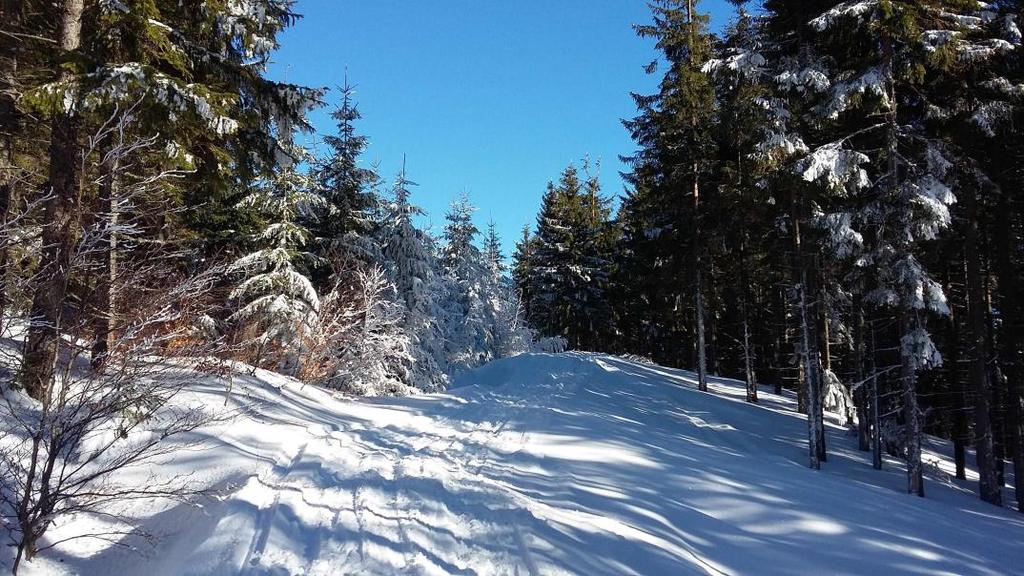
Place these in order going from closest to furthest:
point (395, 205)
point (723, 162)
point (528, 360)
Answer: point (723, 162), point (528, 360), point (395, 205)

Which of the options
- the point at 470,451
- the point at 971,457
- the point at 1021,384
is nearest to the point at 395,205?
the point at 470,451

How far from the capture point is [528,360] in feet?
69.0

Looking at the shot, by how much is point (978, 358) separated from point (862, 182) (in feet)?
18.5

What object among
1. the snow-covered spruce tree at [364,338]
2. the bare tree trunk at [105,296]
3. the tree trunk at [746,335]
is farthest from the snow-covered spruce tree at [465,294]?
the bare tree trunk at [105,296]

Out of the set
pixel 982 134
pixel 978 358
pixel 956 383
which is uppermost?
pixel 982 134

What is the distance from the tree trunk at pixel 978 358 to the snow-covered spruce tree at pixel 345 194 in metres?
17.2

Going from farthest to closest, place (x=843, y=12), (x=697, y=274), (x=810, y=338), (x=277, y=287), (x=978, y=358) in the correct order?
(x=697, y=274) < (x=277, y=287) < (x=810, y=338) < (x=978, y=358) < (x=843, y=12)

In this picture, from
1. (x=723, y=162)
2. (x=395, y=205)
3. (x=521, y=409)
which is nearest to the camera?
(x=521, y=409)

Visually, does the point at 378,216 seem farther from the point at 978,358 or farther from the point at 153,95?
the point at 978,358

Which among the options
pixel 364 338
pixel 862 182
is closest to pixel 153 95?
pixel 364 338

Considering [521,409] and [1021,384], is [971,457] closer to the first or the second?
[1021,384]

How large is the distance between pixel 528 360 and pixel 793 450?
9841 millimetres

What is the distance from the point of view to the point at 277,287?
1518 centimetres

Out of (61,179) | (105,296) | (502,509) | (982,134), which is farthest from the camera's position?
(982,134)
